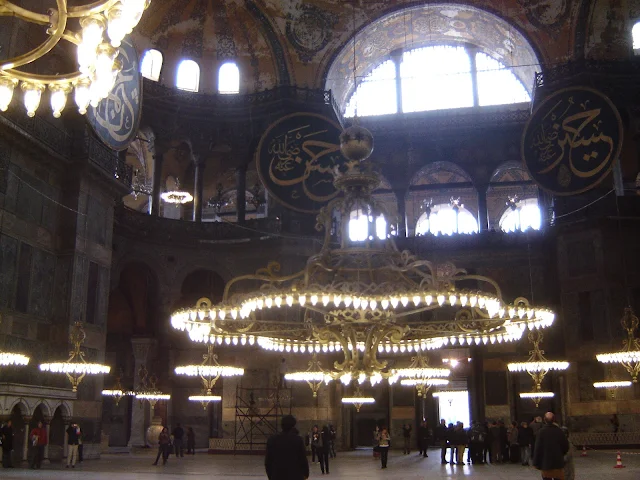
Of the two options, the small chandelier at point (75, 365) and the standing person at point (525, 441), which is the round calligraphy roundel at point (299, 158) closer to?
the small chandelier at point (75, 365)

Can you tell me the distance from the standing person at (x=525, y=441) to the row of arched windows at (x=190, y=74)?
1146cm

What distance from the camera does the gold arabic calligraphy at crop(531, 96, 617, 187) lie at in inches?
546

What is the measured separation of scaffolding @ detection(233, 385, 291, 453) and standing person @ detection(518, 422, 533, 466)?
19.3ft

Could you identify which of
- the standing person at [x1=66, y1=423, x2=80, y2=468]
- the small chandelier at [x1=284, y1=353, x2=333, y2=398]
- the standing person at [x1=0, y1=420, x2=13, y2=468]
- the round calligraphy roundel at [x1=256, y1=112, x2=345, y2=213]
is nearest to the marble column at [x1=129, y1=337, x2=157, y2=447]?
the small chandelier at [x1=284, y1=353, x2=333, y2=398]

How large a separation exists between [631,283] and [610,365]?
6.24 feet

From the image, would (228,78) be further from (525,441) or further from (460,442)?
(525,441)

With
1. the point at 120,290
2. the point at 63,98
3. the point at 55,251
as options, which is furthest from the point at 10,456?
the point at 63,98

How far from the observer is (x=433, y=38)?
2064 centimetres

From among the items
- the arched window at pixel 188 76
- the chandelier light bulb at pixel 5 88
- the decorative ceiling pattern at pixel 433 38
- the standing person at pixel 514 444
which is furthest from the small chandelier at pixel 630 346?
the arched window at pixel 188 76

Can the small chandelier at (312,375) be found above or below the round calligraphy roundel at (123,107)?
below

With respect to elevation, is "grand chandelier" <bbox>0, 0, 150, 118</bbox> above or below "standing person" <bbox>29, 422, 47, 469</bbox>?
above

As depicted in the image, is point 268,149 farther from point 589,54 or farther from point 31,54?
point 31,54

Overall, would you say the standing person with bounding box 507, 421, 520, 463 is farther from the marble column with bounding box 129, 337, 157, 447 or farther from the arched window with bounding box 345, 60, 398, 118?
the arched window with bounding box 345, 60, 398, 118

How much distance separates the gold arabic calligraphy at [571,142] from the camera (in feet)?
45.5
